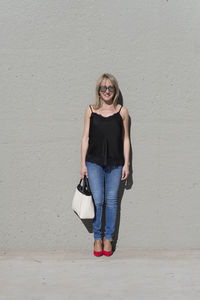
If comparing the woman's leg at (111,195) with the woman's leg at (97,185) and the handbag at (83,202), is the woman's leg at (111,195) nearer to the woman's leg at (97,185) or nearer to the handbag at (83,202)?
the woman's leg at (97,185)

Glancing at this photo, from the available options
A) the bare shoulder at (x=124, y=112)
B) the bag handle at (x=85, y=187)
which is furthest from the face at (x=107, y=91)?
the bag handle at (x=85, y=187)

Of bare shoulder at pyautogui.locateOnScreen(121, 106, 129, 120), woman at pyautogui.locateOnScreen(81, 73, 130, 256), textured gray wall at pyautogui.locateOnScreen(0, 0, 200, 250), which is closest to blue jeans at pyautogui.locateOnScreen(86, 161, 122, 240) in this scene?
woman at pyautogui.locateOnScreen(81, 73, 130, 256)

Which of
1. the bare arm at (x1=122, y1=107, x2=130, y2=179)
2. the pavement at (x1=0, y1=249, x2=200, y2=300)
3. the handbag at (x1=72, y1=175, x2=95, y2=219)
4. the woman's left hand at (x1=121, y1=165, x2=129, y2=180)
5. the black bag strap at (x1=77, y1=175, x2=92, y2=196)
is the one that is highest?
the bare arm at (x1=122, y1=107, x2=130, y2=179)

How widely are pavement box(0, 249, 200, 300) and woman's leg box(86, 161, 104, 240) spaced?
→ 46 centimetres

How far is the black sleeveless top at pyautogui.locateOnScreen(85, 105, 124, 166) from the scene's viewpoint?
11.6 ft

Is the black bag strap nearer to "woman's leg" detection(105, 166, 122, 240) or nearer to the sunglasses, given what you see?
"woman's leg" detection(105, 166, 122, 240)

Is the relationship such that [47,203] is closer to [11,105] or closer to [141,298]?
[11,105]

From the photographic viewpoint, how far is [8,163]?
3.79 m

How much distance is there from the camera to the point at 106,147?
355 centimetres

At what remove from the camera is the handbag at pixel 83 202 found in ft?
11.7

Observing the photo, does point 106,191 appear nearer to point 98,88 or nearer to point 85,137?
point 85,137

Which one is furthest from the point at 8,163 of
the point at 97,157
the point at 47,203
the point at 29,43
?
the point at 29,43

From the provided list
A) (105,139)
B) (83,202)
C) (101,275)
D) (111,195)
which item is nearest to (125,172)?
(111,195)

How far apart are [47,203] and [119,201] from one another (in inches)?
32.1
